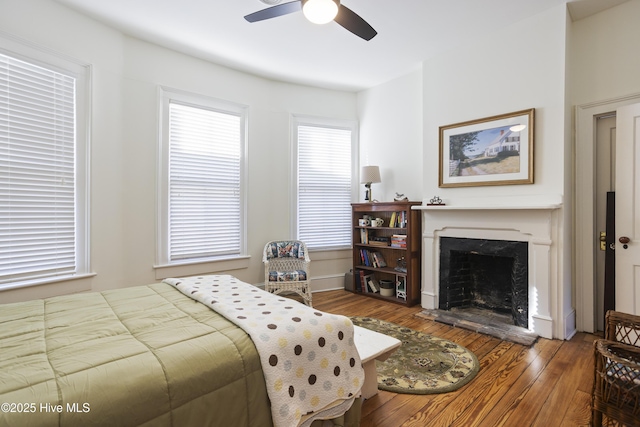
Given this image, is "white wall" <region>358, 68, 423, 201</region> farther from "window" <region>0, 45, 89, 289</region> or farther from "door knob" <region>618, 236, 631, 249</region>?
"window" <region>0, 45, 89, 289</region>

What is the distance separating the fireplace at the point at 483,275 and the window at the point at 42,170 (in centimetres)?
373

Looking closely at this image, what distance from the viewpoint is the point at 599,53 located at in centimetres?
287

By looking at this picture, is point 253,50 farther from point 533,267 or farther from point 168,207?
point 533,267

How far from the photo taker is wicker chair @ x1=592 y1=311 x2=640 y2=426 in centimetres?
133

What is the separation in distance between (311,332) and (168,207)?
274 cm

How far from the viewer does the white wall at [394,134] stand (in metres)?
4.12

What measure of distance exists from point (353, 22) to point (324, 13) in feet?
1.05

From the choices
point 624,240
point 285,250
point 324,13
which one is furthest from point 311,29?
point 624,240

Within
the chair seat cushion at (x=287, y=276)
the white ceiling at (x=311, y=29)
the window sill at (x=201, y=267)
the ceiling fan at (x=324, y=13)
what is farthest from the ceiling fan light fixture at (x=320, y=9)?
the window sill at (x=201, y=267)

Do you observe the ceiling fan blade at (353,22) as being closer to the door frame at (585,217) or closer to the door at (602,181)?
the door frame at (585,217)

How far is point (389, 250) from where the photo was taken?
439 cm

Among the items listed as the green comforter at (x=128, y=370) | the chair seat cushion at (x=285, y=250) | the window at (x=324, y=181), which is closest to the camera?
the green comforter at (x=128, y=370)

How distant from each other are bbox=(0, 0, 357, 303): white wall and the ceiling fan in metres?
1.70

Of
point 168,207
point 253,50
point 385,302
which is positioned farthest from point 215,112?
point 385,302
